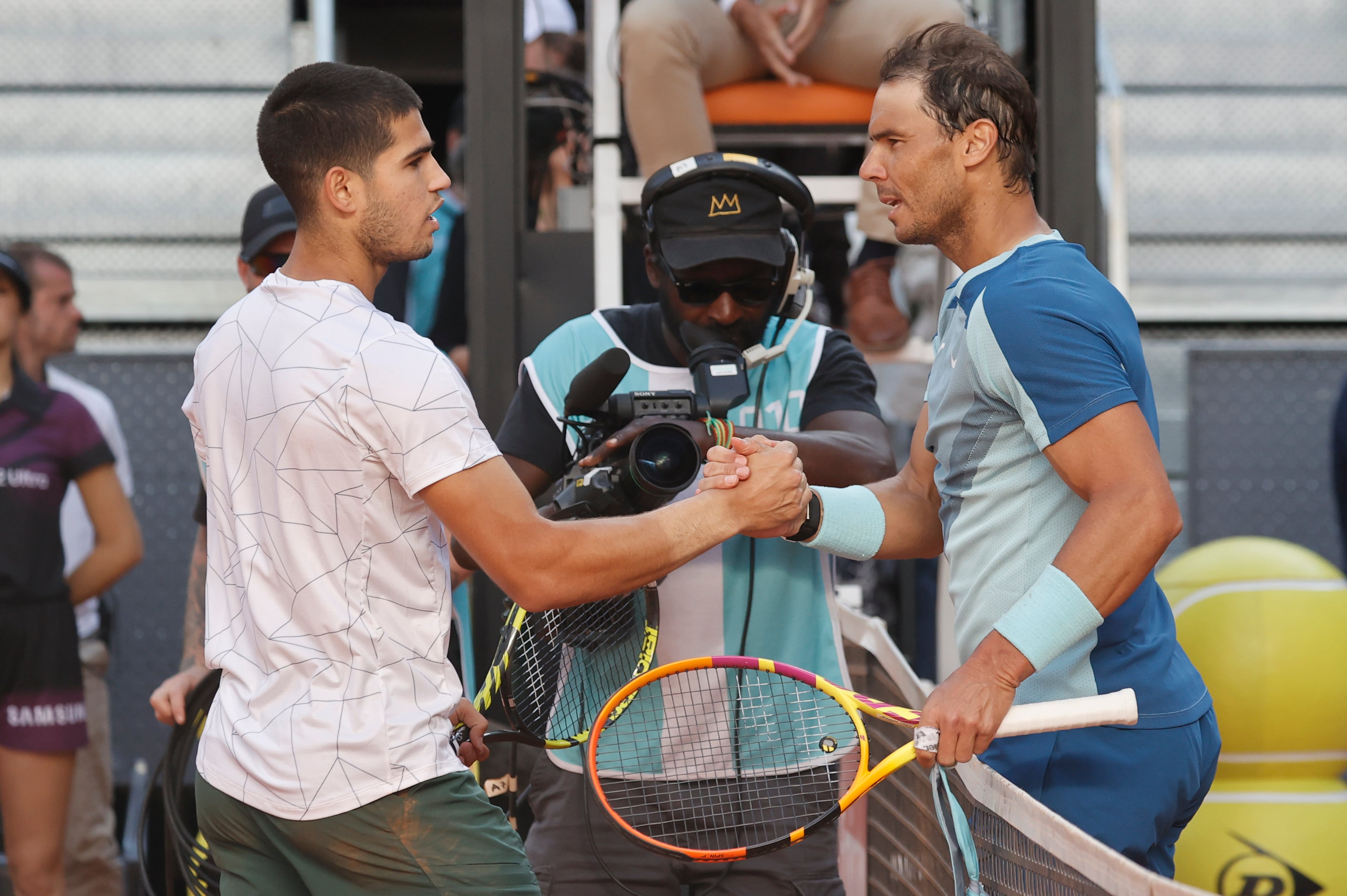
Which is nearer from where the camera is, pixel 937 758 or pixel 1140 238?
pixel 937 758

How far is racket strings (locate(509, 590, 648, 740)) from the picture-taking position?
2041 mm

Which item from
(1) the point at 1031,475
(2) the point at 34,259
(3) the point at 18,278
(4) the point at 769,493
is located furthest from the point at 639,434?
(2) the point at 34,259

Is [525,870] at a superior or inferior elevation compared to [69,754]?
superior

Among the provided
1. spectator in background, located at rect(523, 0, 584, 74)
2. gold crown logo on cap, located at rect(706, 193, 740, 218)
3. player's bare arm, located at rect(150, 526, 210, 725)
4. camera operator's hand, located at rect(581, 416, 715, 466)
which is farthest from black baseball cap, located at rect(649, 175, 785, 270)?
spectator in background, located at rect(523, 0, 584, 74)

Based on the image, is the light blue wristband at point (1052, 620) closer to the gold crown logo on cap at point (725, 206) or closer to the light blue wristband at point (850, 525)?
the light blue wristband at point (850, 525)

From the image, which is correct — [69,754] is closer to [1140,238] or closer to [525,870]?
[525,870]

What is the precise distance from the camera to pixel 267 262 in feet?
8.99

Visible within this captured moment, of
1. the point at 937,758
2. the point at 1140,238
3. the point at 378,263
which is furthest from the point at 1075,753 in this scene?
the point at 1140,238

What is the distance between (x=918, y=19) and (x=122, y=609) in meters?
3.60

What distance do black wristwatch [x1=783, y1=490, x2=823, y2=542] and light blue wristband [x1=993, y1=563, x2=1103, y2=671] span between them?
0.52 metres

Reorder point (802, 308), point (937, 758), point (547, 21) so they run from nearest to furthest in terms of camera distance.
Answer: point (937, 758), point (802, 308), point (547, 21)

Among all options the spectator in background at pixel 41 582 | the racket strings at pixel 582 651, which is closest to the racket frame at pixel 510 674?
the racket strings at pixel 582 651

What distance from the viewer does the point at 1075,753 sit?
1.63m

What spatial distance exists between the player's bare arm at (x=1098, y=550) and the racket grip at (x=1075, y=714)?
28mm
